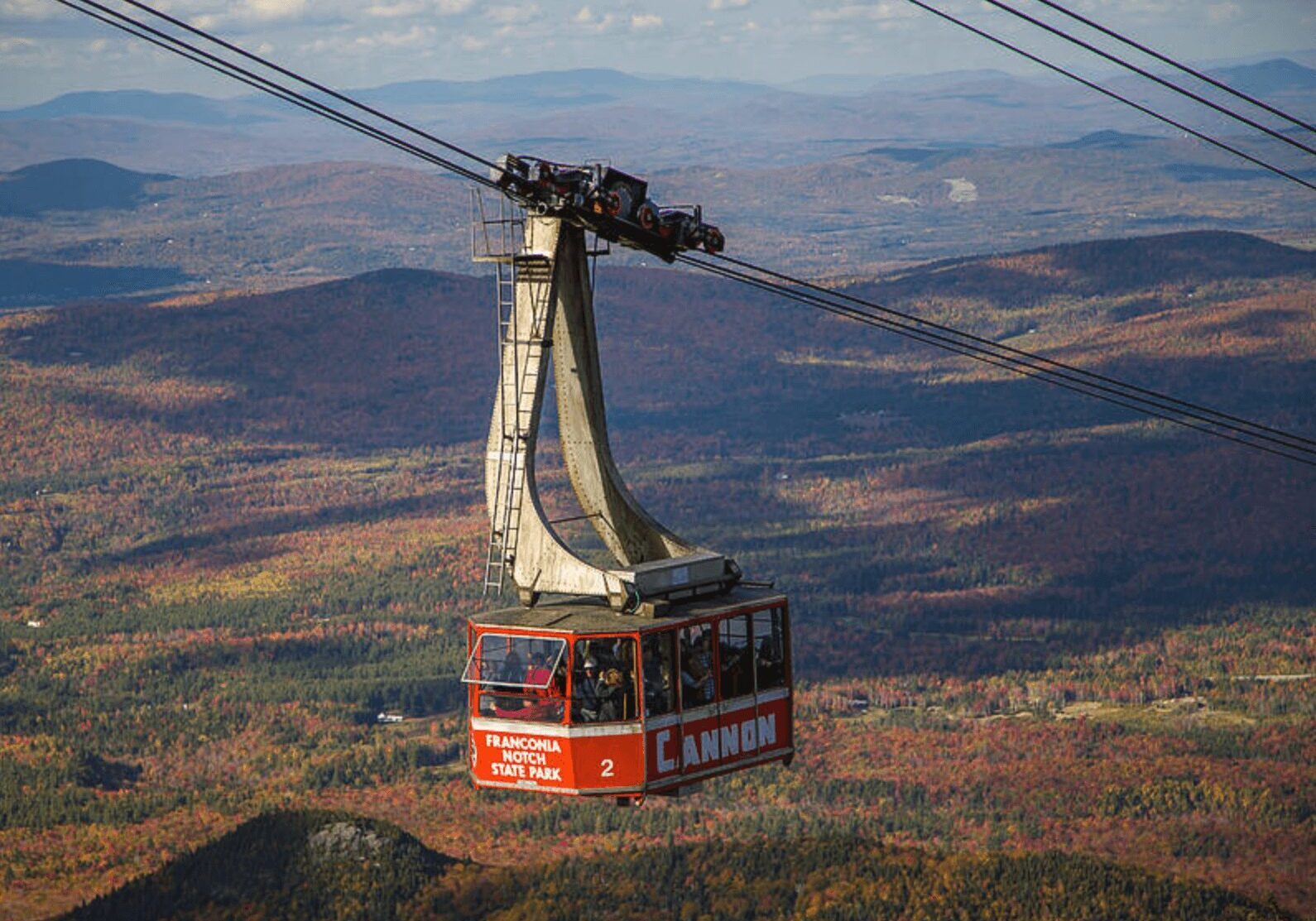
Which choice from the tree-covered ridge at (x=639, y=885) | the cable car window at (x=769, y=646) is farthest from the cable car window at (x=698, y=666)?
the tree-covered ridge at (x=639, y=885)

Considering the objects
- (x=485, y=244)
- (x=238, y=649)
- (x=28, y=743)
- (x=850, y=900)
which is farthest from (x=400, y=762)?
(x=485, y=244)

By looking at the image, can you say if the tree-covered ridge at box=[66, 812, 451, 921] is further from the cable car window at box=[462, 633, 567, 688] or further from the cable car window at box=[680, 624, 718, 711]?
the cable car window at box=[462, 633, 567, 688]

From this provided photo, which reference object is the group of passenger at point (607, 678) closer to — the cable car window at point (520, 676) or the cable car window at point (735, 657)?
the cable car window at point (520, 676)

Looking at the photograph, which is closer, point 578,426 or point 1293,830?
A: point 578,426

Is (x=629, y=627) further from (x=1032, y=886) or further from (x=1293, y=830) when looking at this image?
(x=1293, y=830)

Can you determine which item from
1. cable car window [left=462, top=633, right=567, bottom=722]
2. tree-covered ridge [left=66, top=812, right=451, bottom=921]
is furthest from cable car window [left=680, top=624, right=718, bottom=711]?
tree-covered ridge [left=66, top=812, right=451, bottom=921]

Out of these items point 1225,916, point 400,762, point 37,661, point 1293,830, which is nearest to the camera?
point 1225,916

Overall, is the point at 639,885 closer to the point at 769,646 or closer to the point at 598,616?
the point at 769,646
